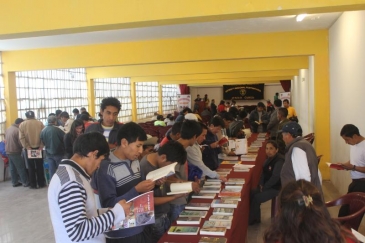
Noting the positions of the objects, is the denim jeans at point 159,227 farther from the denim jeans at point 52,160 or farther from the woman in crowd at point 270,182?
the denim jeans at point 52,160

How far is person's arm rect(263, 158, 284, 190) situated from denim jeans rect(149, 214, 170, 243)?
205 cm

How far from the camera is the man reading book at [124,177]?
240cm

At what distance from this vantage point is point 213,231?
259 cm

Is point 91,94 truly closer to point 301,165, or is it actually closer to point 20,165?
point 20,165

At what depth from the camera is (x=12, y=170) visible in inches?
319

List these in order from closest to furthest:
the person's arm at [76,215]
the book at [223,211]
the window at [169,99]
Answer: the person's arm at [76,215]
the book at [223,211]
the window at [169,99]

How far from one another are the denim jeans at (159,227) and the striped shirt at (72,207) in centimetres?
91

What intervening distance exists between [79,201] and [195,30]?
512cm

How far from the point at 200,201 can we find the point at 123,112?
13.6 meters

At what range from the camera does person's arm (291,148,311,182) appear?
134 inches

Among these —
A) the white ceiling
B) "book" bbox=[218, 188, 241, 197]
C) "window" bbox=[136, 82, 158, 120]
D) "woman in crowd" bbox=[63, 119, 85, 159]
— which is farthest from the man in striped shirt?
"window" bbox=[136, 82, 158, 120]

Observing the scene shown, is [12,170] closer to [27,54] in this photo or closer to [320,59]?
[27,54]

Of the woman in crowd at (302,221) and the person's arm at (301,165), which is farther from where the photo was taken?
the person's arm at (301,165)

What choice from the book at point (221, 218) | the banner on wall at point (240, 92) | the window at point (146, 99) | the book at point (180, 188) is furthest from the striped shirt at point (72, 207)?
the banner on wall at point (240, 92)
